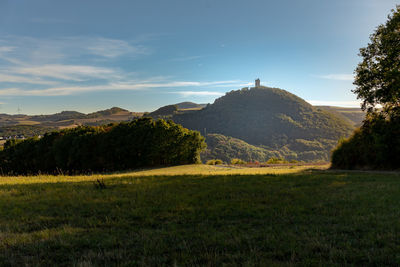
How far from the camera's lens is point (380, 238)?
529cm

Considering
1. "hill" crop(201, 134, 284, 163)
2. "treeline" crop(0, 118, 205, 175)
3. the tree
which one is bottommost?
"hill" crop(201, 134, 284, 163)

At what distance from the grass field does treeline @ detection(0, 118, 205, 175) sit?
41290mm

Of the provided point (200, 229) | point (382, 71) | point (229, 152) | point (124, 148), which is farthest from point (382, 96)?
point (229, 152)

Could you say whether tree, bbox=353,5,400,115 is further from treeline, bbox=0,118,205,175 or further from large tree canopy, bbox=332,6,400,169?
treeline, bbox=0,118,205,175

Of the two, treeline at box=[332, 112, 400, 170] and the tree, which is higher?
the tree

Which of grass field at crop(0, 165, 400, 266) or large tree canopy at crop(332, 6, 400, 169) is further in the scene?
large tree canopy at crop(332, 6, 400, 169)

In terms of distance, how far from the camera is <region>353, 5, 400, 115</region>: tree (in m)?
24.3

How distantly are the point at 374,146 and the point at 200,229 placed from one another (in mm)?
28296

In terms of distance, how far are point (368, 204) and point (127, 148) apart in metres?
47.5

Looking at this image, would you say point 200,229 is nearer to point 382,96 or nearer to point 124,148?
point 382,96

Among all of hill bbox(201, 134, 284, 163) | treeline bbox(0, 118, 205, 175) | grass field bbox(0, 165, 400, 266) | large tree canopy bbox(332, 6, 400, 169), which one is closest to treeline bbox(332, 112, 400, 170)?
large tree canopy bbox(332, 6, 400, 169)

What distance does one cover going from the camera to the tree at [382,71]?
79.9 feet

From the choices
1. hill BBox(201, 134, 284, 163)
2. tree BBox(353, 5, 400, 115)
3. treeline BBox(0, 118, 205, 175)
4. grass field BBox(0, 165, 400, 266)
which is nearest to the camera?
grass field BBox(0, 165, 400, 266)

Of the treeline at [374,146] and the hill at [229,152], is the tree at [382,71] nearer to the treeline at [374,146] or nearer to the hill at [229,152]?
the treeline at [374,146]
